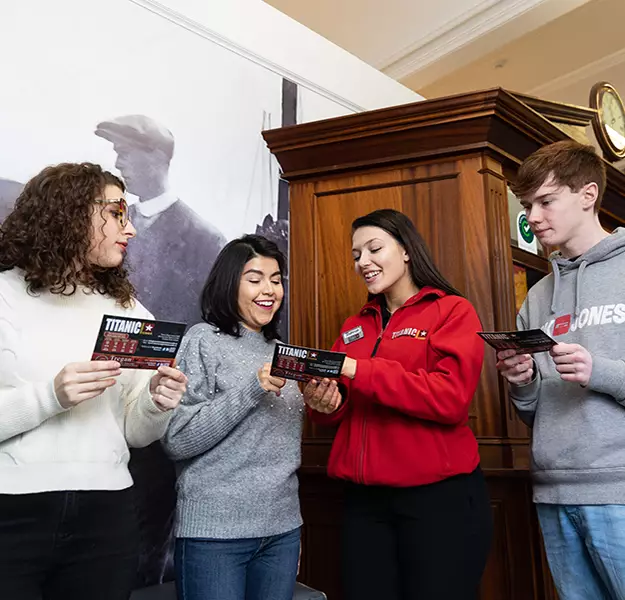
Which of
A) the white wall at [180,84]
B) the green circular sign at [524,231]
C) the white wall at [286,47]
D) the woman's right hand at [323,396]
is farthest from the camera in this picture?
the green circular sign at [524,231]

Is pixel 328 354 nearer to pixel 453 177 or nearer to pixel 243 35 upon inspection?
pixel 453 177

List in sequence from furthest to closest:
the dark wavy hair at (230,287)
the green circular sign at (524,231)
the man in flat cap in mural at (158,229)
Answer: the green circular sign at (524,231)
the man in flat cap in mural at (158,229)
the dark wavy hair at (230,287)

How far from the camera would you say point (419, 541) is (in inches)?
70.4

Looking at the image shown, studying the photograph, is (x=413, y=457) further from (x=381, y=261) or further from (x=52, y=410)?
→ (x=52, y=410)

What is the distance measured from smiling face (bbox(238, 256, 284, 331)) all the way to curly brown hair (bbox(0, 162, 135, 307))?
511 mm

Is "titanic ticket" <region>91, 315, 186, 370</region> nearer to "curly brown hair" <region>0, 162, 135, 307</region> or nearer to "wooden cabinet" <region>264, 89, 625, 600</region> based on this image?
"curly brown hair" <region>0, 162, 135, 307</region>

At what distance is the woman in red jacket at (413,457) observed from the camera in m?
1.79

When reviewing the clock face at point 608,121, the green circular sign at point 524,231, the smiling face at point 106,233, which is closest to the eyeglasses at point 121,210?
the smiling face at point 106,233

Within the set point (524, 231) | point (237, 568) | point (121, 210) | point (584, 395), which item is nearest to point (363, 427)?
point (237, 568)

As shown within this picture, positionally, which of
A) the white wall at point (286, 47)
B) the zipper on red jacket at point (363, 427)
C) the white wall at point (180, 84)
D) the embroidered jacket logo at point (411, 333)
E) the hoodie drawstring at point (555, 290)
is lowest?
the zipper on red jacket at point (363, 427)

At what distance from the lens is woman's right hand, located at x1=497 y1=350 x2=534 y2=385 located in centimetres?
189

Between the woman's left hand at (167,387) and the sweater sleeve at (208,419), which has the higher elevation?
the woman's left hand at (167,387)

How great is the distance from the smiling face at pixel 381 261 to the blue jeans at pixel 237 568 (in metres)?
0.90

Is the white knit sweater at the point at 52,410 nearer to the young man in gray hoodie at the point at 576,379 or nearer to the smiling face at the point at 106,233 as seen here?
A: the smiling face at the point at 106,233
